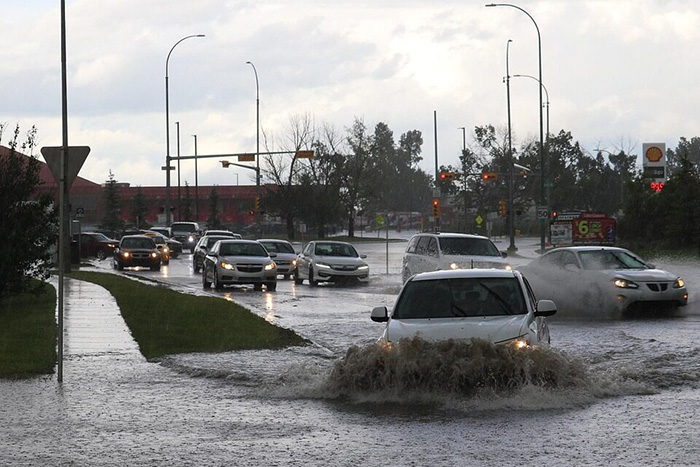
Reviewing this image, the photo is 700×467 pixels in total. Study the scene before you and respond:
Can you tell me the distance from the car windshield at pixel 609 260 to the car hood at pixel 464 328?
12.1 m

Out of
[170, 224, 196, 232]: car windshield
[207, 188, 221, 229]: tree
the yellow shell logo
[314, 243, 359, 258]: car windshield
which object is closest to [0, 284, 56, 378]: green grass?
[314, 243, 359, 258]: car windshield

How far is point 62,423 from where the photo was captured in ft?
37.4

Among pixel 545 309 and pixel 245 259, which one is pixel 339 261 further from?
pixel 545 309

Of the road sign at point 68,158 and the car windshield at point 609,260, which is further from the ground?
the road sign at point 68,158

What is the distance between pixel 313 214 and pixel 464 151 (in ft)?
91.0

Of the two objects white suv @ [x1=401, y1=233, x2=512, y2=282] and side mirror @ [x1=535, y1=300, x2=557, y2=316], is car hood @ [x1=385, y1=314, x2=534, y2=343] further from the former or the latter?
white suv @ [x1=401, y1=233, x2=512, y2=282]

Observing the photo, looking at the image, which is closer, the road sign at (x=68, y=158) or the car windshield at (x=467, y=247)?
the road sign at (x=68, y=158)

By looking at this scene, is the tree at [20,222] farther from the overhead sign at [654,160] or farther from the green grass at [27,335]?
the overhead sign at [654,160]

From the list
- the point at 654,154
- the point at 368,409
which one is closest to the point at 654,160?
the point at 654,154

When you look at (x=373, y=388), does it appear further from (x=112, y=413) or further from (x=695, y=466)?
(x=695, y=466)

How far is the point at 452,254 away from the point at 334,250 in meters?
9.32

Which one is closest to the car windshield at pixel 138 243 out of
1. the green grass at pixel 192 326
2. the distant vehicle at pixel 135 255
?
the distant vehicle at pixel 135 255

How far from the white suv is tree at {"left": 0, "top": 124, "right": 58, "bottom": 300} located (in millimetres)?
9538

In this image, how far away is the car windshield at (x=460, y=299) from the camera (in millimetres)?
13531
